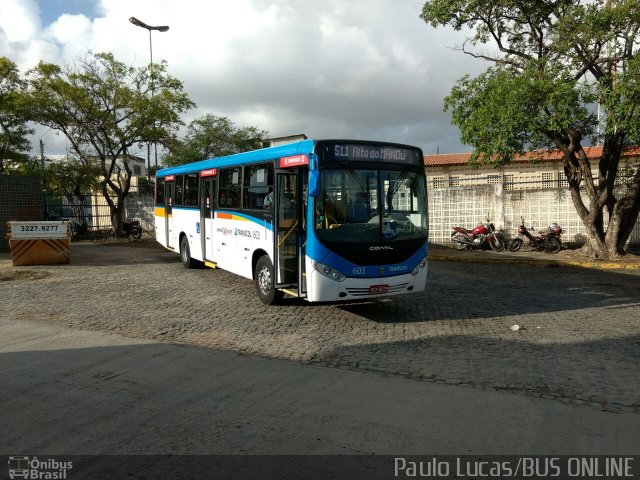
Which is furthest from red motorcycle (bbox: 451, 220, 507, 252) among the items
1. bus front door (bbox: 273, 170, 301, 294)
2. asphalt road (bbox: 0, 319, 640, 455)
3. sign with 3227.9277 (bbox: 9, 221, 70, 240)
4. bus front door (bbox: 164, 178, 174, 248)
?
asphalt road (bbox: 0, 319, 640, 455)

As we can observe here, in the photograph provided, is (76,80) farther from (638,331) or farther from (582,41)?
(638,331)

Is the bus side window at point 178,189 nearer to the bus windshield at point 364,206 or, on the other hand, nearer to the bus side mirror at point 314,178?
the bus side mirror at point 314,178

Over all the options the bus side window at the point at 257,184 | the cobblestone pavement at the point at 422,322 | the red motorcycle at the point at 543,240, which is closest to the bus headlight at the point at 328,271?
the cobblestone pavement at the point at 422,322

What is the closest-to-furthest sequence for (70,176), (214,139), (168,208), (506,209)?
1. (168,208)
2. (506,209)
3. (70,176)
4. (214,139)

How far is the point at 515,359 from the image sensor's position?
19.9 feet

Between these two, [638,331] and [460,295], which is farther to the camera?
[460,295]

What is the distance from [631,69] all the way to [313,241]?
31.6 feet

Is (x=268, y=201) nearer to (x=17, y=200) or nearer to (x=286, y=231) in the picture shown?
(x=286, y=231)

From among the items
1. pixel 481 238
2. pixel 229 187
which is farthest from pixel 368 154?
pixel 481 238

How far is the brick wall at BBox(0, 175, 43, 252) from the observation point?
18.1 metres

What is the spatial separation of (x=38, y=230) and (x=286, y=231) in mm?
9954
